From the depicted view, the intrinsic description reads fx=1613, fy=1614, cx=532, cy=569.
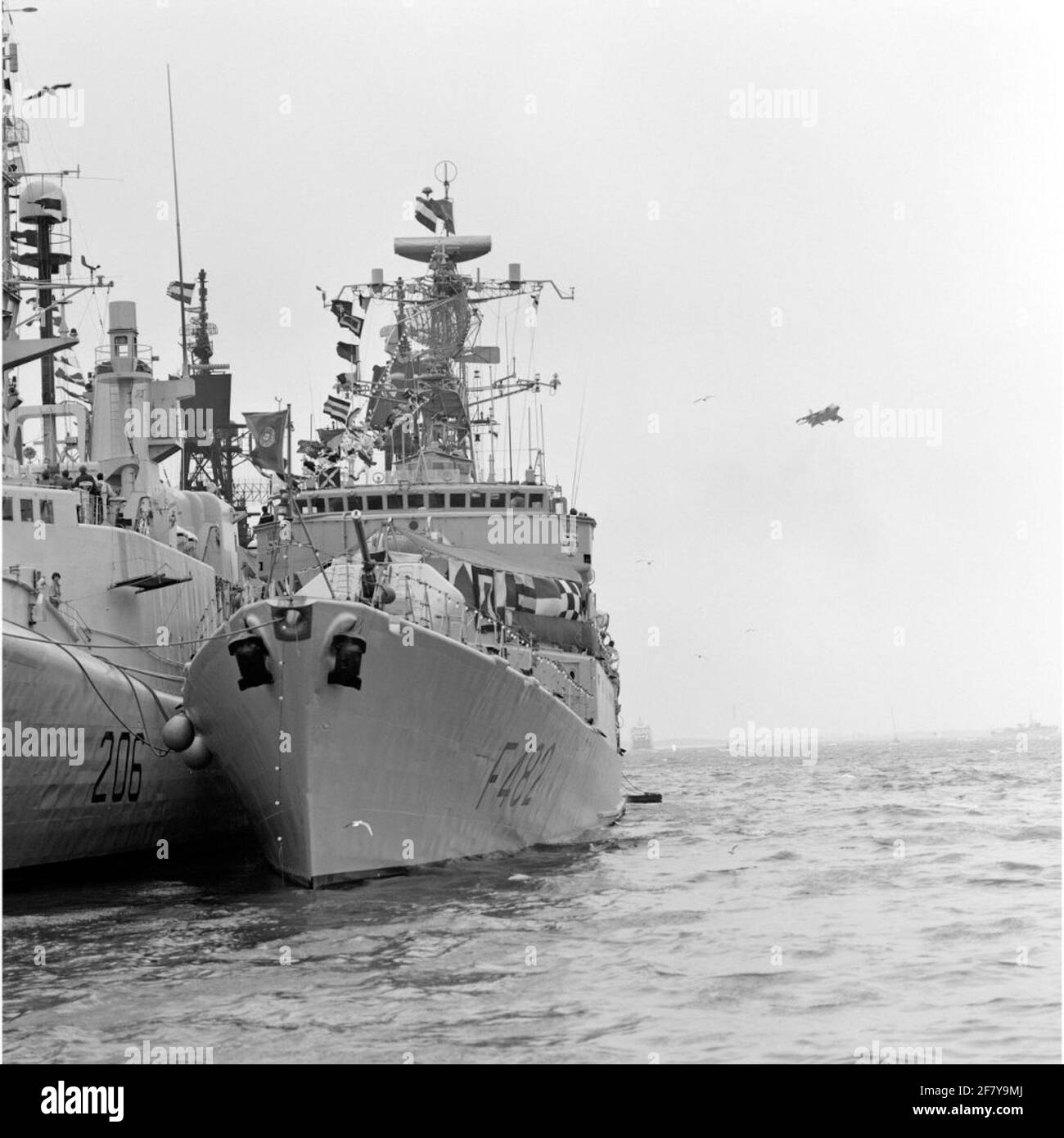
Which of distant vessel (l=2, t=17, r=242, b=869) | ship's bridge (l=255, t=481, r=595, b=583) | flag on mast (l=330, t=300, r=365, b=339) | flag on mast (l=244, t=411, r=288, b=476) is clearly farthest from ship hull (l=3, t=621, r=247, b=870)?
flag on mast (l=330, t=300, r=365, b=339)

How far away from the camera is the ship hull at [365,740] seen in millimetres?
16188

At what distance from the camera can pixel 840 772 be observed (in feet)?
208

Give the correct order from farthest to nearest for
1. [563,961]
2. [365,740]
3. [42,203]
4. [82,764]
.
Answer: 1. [42,203]
2. [82,764]
3. [365,740]
4. [563,961]

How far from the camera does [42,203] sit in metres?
29.7

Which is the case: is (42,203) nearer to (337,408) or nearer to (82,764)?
(337,408)

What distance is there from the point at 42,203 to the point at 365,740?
17357 millimetres

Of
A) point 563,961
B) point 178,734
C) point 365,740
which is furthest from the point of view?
point 178,734

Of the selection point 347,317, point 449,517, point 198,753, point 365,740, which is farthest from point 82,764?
point 347,317

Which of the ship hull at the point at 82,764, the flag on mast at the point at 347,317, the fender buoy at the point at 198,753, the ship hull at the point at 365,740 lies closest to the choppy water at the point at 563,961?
the ship hull at the point at 365,740

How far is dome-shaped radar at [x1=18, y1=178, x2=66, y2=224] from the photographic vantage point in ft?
96.4

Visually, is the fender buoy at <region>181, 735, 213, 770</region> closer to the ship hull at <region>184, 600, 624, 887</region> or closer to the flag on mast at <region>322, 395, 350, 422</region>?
the ship hull at <region>184, 600, 624, 887</region>

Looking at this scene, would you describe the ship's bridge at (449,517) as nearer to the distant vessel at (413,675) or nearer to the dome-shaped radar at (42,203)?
the distant vessel at (413,675)

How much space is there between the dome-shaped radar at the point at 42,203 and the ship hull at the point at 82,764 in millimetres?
12229
